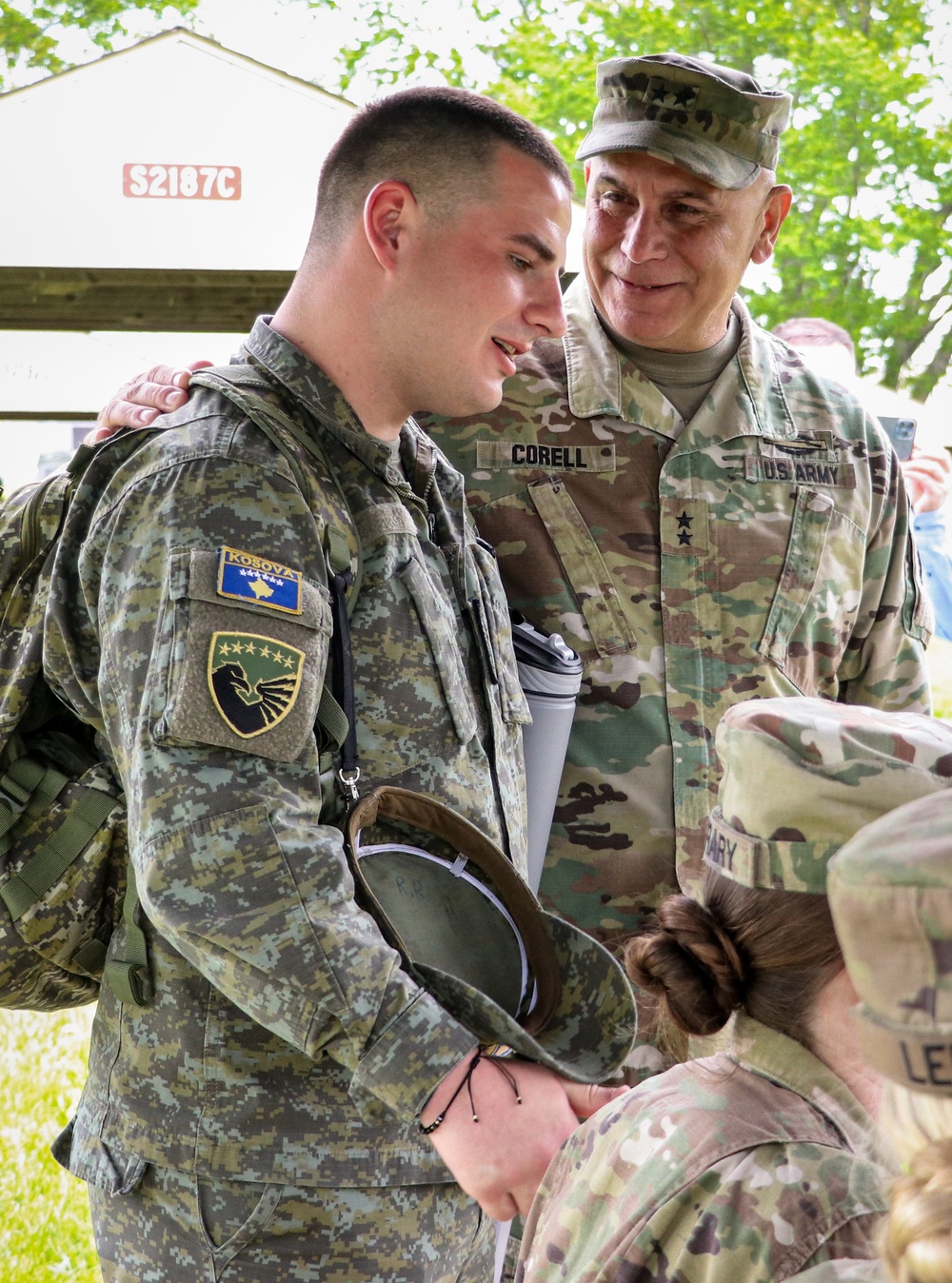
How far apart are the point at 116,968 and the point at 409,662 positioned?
506 millimetres

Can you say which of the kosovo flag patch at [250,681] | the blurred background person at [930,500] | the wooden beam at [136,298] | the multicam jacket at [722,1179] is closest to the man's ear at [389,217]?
the kosovo flag patch at [250,681]

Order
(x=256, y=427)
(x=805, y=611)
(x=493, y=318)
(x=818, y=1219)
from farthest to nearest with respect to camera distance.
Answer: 1. (x=805, y=611)
2. (x=493, y=318)
3. (x=256, y=427)
4. (x=818, y=1219)

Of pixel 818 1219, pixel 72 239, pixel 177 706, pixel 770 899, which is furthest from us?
pixel 72 239

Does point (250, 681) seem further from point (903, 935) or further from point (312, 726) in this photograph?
point (903, 935)

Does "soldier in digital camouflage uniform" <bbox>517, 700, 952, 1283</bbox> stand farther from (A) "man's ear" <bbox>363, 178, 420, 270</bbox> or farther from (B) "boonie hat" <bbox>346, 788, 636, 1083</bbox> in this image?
(A) "man's ear" <bbox>363, 178, 420, 270</bbox>

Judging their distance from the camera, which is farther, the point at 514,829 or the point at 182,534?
the point at 514,829

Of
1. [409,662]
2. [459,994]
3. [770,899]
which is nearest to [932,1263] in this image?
[770,899]

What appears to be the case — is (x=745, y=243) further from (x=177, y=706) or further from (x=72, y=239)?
(x=72, y=239)

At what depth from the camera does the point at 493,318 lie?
164cm

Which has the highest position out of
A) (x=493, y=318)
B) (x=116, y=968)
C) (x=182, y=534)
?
(x=493, y=318)

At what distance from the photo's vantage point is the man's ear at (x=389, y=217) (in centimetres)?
161

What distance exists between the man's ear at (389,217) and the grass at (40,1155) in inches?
95.8

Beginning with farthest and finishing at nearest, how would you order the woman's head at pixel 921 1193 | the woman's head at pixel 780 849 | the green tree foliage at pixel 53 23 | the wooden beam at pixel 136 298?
the green tree foliage at pixel 53 23 < the wooden beam at pixel 136 298 < the woman's head at pixel 780 849 < the woman's head at pixel 921 1193

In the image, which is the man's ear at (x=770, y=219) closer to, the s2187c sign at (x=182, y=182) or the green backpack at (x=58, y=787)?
the green backpack at (x=58, y=787)
